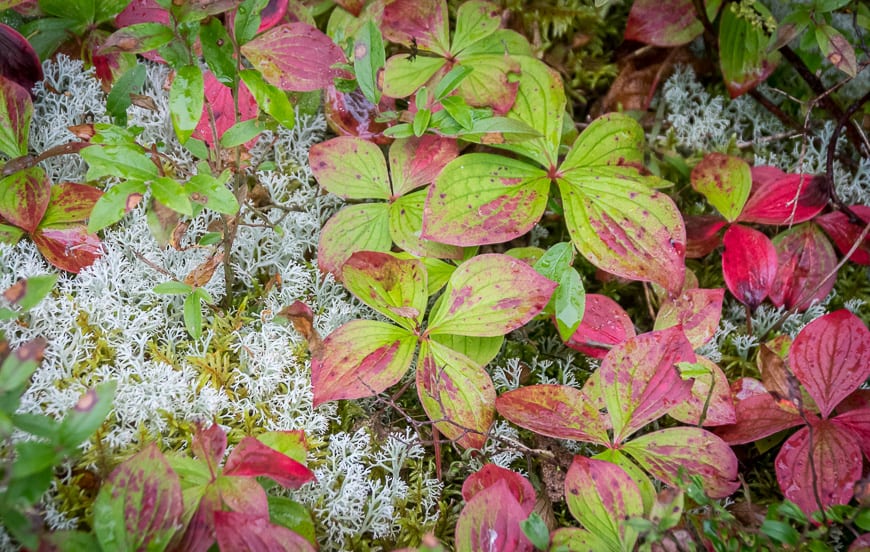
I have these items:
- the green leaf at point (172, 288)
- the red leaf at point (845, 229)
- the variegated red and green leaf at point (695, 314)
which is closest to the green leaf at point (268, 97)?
the green leaf at point (172, 288)

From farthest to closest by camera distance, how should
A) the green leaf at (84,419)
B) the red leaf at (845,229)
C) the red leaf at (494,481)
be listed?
the red leaf at (845,229), the red leaf at (494,481), the green leaf at (84,419)

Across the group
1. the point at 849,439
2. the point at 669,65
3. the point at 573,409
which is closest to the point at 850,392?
the point at 849,439

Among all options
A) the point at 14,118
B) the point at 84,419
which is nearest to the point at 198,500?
the point at 84,419

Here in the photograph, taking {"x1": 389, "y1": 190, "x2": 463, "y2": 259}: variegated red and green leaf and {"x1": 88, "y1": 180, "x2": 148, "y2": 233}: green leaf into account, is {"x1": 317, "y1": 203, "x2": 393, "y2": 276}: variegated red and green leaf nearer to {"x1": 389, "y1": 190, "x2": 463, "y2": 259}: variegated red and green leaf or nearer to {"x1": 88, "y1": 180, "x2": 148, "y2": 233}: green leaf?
{"x1": 389, "y1": 190, "x2": 463, "y2": 259}: variegated red and green leaf

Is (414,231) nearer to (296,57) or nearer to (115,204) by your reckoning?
(296,57)

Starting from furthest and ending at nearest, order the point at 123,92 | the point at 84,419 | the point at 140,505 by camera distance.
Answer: the point at 123,92
the point at 140,505
the point at 84,419

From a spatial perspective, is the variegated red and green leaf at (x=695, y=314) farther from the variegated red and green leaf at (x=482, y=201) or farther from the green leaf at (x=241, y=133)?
the green leaf at (x=241, y=133)
